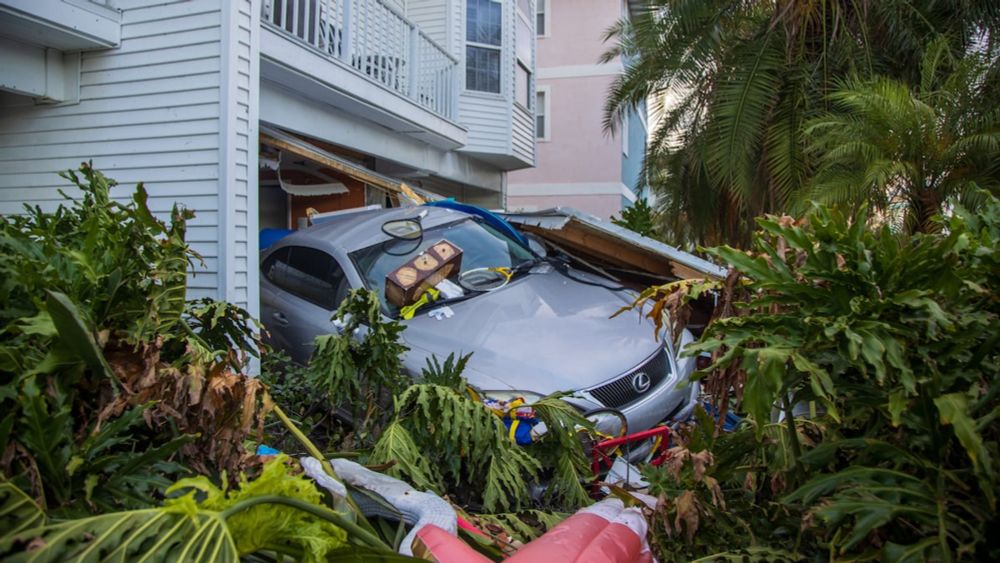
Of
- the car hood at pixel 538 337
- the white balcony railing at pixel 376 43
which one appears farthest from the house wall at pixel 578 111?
the car hood at pixel 538 337

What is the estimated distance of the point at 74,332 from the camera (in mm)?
1860

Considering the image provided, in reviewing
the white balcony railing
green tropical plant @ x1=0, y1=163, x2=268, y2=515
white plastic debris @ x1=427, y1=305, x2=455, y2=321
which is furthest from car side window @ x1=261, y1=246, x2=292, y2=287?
green tropical plant @ x1=0, y1=163, x2=268, y2=515

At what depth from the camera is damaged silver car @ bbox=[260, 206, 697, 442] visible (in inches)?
178

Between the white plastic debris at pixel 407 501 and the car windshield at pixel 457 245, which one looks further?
the car windshield at pixel 457 245

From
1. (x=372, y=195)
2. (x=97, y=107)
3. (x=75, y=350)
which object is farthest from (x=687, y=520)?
(x=372, y=195)

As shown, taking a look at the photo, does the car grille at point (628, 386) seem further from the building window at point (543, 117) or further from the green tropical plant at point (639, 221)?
the building window at point (543, 117)

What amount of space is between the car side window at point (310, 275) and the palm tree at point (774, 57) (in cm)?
531

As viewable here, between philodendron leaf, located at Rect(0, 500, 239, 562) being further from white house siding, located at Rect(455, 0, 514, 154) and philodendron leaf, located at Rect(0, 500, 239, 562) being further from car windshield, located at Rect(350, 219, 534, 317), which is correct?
white house siding, located at Rect(455, 0, 514, 154)

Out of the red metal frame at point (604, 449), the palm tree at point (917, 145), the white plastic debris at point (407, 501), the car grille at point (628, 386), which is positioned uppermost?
the palm tree at point (917, 145)

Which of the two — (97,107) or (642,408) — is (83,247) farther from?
(97,107)

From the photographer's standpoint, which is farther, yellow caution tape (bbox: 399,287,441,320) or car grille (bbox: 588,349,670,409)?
yellow caution tape (bbox: 399,287,441,320)

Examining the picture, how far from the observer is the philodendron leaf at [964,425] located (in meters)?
1.64

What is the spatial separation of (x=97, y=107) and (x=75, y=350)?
494 centimetres

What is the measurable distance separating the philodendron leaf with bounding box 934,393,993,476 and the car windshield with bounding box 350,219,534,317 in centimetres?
399
